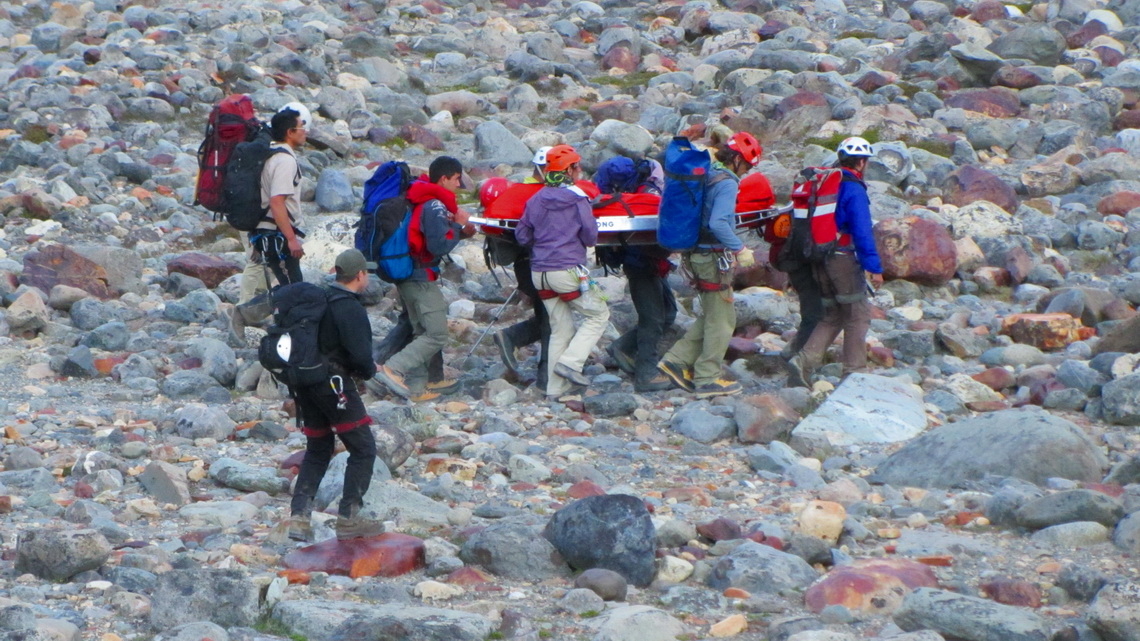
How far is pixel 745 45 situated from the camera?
23562mm

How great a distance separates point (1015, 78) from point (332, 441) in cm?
1665

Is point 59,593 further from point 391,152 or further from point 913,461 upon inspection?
point 391,152

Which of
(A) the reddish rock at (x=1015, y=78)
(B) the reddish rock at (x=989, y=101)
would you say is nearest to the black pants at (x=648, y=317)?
(B) the reddish rock at (x=989, y=101)

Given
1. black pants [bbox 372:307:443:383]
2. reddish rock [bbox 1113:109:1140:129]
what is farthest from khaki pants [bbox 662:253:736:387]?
reddish rock [bbox 1113:109:1140:129]

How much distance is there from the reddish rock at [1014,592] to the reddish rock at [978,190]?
31.8ft

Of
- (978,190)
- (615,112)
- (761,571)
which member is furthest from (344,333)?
(615,112)

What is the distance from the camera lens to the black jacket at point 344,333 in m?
6.41

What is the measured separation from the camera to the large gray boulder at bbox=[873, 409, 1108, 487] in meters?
7.93

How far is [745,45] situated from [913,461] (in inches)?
647

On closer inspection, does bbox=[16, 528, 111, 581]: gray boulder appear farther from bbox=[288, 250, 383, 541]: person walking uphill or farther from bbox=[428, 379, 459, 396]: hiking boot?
bbox=[428, 379, 459, 396]: hiking boot

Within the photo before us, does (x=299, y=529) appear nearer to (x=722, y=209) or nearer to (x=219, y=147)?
(x=722, y=209)

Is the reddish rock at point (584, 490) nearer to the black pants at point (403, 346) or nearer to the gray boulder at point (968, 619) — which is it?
the gray boulder at point (968, 619)

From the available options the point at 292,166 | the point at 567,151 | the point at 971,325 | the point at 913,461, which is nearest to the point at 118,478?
the point at 292,166

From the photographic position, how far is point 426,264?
379 inches
